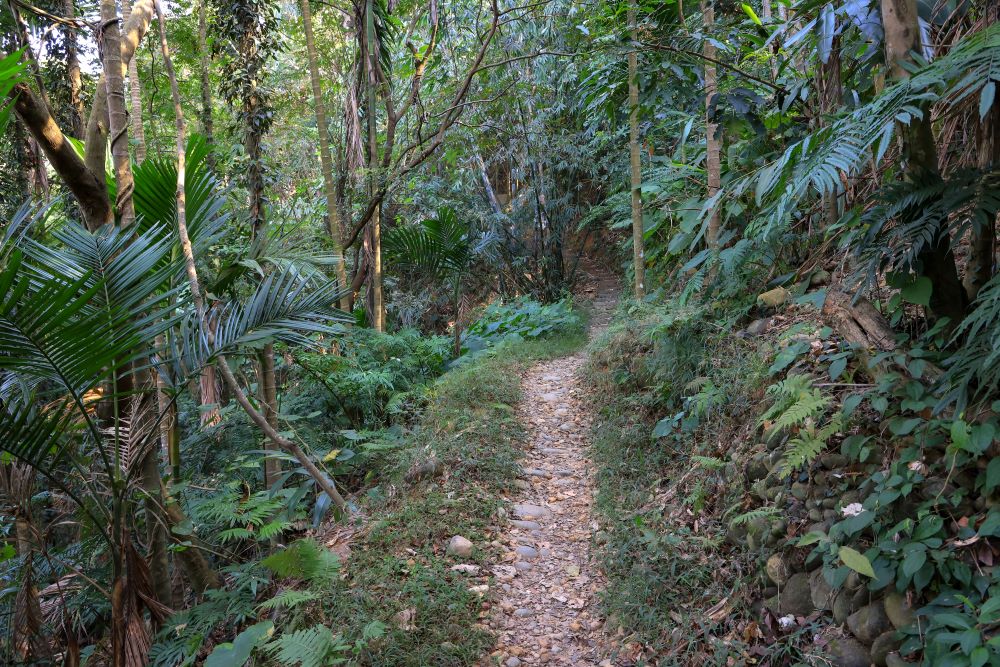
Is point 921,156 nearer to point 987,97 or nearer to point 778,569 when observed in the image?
point 987,97

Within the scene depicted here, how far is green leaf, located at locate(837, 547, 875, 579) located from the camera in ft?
6.73

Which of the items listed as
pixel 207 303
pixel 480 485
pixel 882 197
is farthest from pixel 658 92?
pixel 207 303

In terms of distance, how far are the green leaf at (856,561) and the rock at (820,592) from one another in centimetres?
17

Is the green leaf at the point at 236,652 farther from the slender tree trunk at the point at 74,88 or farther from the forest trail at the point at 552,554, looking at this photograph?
the slender tree trunk at the point at 74,88

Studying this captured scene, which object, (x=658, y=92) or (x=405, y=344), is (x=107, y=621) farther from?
(x=658, y=92)

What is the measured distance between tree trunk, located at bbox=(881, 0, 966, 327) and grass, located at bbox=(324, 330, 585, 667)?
2.63m

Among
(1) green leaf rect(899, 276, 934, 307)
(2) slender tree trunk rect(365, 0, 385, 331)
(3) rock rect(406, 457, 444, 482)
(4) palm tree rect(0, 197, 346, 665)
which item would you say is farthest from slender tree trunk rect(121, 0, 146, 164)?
(1) green leaf rect(899, 276, 934, 307)

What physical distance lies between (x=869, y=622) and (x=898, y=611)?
111 millimetres

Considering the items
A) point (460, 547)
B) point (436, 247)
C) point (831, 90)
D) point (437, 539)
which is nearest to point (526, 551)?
point (460, 547)

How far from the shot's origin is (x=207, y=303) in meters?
3.85

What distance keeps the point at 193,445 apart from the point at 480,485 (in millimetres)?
2670

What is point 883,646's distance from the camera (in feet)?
6.58

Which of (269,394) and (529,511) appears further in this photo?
(269,394)

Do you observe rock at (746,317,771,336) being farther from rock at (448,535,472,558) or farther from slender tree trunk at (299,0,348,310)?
slender tree trunk at (299,0,348,310)
